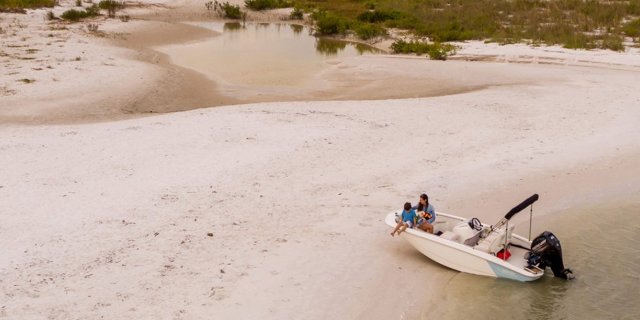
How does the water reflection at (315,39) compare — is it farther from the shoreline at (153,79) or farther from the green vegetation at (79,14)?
the green vegetation at (79,14)

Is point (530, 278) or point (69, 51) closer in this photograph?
point (530, 278)

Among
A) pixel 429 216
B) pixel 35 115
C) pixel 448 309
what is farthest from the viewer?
pixel 35 115

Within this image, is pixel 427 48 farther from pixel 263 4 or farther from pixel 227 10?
pixel 263 4

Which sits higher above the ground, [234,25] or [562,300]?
[234,25]

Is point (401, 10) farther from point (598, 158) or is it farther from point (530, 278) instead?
point (530, 278)

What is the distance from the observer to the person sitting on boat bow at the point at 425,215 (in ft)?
44.2

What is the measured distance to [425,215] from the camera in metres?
13.6

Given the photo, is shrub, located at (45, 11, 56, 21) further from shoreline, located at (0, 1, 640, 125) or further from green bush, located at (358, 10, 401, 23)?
green bush, located at (358, 10, 401, 23)

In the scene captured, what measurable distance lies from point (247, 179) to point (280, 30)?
3800cm

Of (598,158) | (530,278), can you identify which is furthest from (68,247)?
(598,158)

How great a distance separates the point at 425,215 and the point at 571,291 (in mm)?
3196

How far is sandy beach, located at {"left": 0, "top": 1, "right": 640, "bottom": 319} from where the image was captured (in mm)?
11633

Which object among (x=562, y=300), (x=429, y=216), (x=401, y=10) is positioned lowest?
(x=562, y=300)

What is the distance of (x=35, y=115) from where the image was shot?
2364 centimetres
